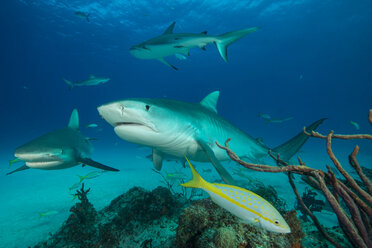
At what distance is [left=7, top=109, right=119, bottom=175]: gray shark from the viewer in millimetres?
3570

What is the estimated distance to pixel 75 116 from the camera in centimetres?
580

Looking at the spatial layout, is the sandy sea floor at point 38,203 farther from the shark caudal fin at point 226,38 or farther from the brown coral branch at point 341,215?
the shark caudal fin at point 226,38

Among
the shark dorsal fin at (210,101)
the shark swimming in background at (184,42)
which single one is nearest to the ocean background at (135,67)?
the shark dorsal fin at (210,101)

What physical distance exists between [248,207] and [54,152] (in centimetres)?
414

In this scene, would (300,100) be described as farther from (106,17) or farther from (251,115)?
(106,17)

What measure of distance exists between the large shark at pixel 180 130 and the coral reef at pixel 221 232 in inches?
24.8

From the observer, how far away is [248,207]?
4.23 ft

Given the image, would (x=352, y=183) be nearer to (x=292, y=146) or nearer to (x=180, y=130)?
(x=292, y=146)

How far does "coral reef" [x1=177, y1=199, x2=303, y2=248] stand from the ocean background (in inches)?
202

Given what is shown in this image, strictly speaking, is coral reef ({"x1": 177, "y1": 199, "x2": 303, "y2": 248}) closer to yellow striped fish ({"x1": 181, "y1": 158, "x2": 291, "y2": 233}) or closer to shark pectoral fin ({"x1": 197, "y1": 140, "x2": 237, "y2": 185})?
→ yellow striped fish ({"x1": 181, "y1": 158, "x2": 291, "y2": 233})

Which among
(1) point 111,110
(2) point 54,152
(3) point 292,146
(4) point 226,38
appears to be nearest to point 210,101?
(4) point 226,38

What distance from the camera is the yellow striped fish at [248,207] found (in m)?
1.26

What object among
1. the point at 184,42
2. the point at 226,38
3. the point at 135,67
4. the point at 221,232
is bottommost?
the point at 221,232

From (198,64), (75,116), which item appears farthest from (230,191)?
(198,64)
